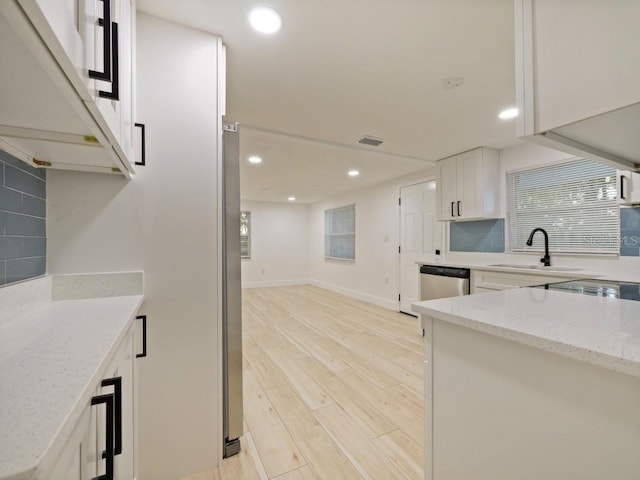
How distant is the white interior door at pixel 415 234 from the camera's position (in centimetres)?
406

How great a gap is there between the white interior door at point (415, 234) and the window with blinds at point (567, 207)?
1.03m

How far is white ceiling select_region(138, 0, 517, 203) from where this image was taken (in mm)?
1298

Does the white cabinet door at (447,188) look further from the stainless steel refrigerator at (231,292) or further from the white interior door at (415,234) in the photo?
the stainless steel refrigerator at (231,292)

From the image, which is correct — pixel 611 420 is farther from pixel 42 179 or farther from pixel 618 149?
pixel 42 179

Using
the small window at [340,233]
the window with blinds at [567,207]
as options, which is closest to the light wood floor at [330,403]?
the window with blinds at [567,207]

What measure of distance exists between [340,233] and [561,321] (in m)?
5.56

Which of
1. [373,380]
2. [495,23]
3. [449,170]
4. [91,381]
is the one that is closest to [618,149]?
[495,23]

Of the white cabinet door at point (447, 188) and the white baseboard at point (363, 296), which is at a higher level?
the white cabinet door at point (447, 188)

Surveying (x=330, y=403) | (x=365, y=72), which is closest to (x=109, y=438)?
(x=330, y=403)

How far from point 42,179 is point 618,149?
226 cm

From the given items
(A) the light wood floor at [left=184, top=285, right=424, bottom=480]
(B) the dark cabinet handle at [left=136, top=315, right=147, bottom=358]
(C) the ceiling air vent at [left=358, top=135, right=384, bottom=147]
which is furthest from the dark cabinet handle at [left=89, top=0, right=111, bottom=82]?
(C) the ceiling air vent at [left=358, top=135, right=384, bottom=147]

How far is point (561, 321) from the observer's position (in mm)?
760

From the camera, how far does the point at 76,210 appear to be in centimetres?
121

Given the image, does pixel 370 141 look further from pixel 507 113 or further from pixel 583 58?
pixel 583 58
